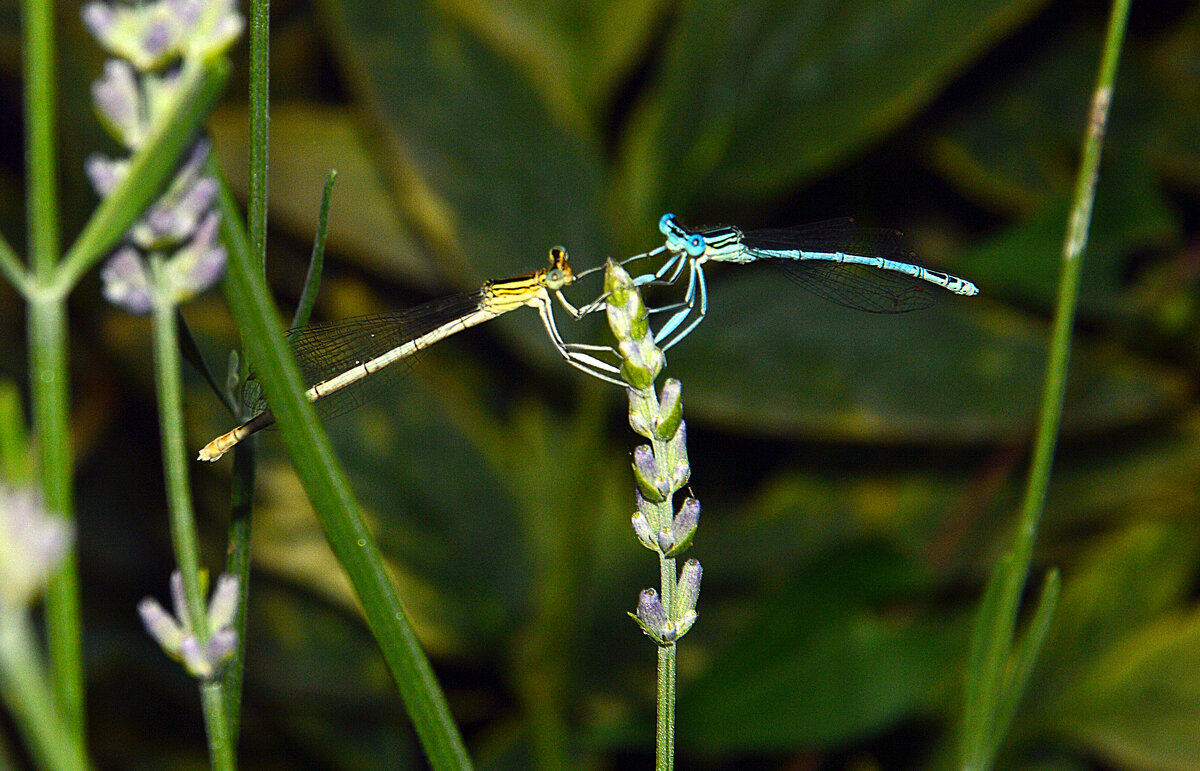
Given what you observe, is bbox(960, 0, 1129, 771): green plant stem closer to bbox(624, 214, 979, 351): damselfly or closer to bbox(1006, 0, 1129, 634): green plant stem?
bbox(1006, 0, 1129, 634): green plant stem

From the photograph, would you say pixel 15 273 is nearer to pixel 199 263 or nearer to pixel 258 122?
pixel 199 263

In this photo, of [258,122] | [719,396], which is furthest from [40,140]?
[719,396]

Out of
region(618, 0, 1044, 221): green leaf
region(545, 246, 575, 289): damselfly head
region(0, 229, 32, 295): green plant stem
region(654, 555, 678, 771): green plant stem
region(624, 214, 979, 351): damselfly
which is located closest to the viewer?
region(0, 229, 32, 295): green plant stem

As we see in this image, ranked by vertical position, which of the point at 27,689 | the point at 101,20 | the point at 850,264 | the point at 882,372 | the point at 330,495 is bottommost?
the point at 27,689

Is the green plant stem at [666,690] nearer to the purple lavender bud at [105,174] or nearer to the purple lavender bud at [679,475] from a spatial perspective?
the purple lavender bud at [679,475]

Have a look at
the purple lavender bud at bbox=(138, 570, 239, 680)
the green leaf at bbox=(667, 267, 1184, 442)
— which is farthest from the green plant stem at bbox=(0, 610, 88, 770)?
the green leaf at bbox=(667, 267, 1184, 442)

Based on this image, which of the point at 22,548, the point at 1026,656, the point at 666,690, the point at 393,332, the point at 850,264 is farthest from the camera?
the point at 850,264

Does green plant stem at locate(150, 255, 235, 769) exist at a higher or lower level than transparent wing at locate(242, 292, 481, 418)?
lower
